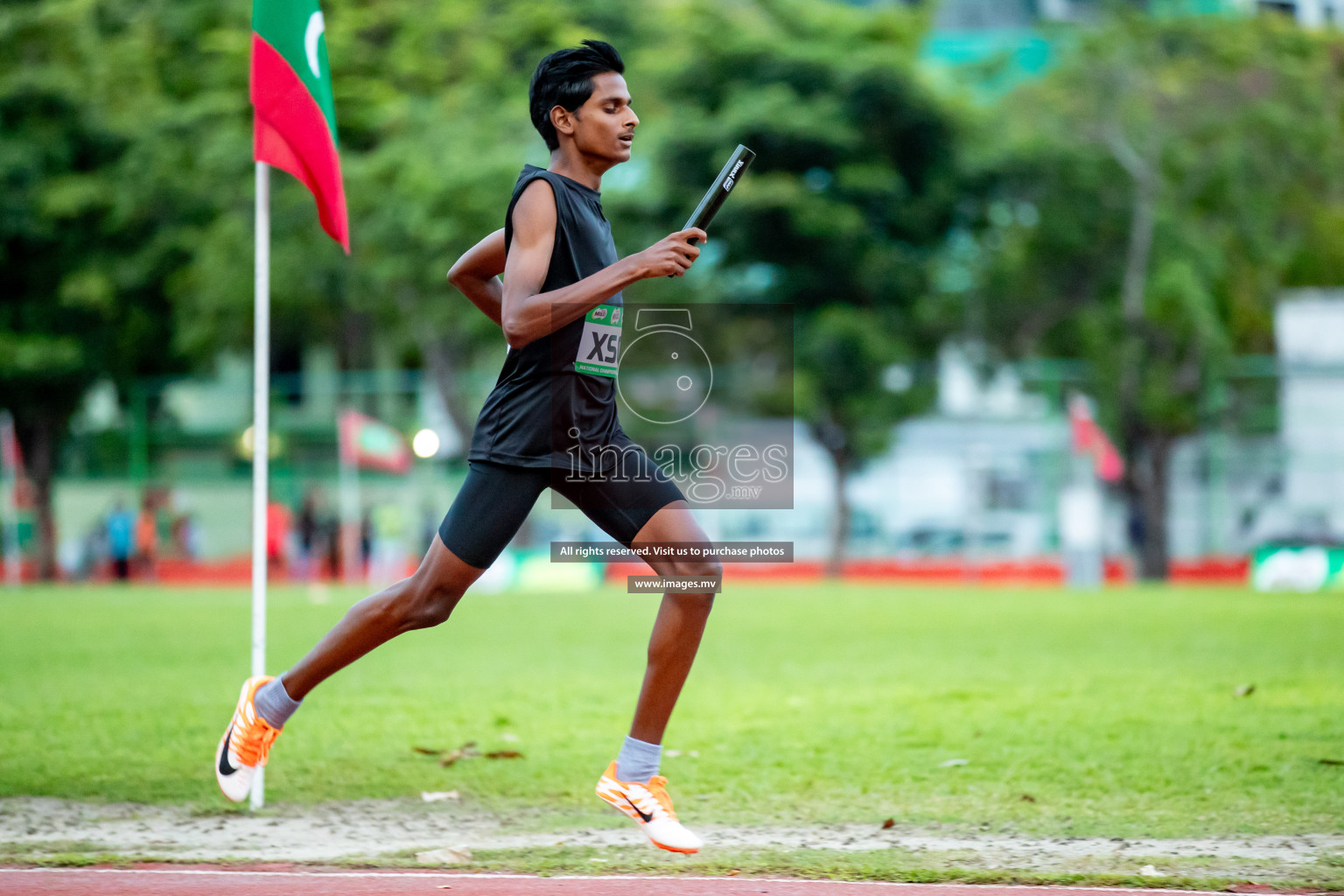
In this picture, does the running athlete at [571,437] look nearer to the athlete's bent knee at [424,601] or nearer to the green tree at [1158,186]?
the athlete's bent knee at [424,601]

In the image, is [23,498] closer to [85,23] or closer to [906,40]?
[85,23]

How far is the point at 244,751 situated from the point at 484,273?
1754mm

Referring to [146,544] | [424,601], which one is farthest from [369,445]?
[424,601]

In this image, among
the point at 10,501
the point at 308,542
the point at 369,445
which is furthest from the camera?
the point at 10,501

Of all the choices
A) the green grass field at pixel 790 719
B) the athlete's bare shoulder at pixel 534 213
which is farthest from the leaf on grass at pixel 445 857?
the athlete's bare shoulder at pixel 534 213

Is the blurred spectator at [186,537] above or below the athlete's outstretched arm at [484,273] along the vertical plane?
below

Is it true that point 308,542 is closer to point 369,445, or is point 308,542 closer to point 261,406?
point 369,445

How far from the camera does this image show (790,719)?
311 inches

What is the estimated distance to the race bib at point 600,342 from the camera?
4.44 metres

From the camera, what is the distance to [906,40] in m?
29.0

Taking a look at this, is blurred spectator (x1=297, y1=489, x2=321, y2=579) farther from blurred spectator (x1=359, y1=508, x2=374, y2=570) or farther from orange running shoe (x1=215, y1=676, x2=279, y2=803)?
orange running shoe (x1=215, y1=676, x2=279, y2=803)

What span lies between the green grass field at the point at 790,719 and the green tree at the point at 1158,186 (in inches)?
571

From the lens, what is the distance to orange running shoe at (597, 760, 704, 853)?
4398mm

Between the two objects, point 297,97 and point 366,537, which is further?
point 366,537
